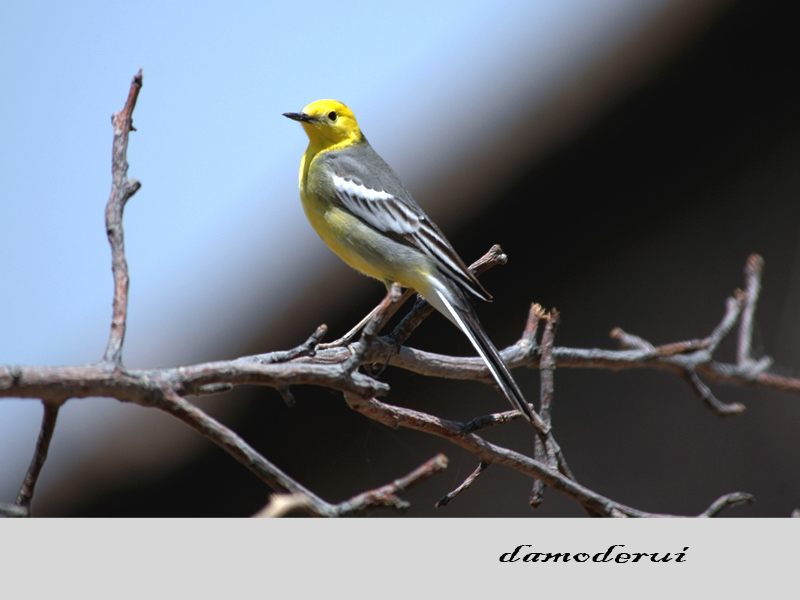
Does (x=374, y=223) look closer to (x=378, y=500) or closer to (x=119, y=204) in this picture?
(x=119, y=204)

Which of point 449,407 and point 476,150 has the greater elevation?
point 476,150

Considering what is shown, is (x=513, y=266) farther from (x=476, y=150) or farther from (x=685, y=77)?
(x=685, y=77)

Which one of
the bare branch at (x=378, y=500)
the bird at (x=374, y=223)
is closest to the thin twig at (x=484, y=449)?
the bare branch at (x=378, y=500)

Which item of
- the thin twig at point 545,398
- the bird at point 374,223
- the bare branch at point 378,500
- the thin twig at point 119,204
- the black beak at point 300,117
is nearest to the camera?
the bare branch at point 378,500

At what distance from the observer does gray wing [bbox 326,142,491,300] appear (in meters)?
2.19

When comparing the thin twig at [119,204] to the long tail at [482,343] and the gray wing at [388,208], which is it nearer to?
the long tail at [482,343]

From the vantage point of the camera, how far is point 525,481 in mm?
4023

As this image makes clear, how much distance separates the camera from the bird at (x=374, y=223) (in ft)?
7.02

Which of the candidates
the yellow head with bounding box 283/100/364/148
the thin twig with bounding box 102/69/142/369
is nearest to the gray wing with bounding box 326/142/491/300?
the yellow head with bounding box 283/100/364/148

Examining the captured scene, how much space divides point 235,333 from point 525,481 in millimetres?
1890
